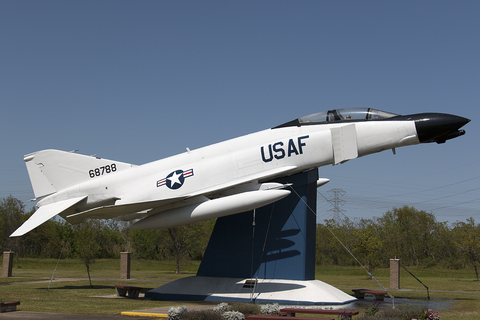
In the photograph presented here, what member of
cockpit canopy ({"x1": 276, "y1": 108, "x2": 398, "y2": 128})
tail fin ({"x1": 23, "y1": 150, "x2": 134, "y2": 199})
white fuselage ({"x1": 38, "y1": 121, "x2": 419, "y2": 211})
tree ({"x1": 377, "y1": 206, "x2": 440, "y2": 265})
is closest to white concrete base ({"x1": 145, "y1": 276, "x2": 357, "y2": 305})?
white fuselage ({"x1": 38, "y1": 121, "x2": 419, "y2": 211})

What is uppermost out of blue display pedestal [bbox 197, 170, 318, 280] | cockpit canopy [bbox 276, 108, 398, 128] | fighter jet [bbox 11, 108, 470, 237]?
cockpit canopy [bbox 276, 108, 398, 128]

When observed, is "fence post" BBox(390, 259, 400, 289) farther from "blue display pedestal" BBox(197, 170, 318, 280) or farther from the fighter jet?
the fighter jet

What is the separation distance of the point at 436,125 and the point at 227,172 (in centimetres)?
695

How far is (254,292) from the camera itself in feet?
47.3

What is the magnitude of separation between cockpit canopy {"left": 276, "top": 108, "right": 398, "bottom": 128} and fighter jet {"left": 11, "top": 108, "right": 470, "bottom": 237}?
32 millimetres

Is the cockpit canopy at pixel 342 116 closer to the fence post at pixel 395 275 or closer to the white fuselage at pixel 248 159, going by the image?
the white fuselage at pixel 248 159

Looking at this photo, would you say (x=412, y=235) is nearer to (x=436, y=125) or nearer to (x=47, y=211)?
(x=436, y=125)

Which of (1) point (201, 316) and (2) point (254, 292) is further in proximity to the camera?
(2) point (254, 292)

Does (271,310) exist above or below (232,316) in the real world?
below

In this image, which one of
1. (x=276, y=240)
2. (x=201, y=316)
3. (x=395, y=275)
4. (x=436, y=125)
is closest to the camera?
(x=201, y=316)

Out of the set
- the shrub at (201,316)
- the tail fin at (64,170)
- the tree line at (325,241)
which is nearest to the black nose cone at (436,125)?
the shrub at (201,316)

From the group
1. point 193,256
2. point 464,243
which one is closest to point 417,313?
point 464,243

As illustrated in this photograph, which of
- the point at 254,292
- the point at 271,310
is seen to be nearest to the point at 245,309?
the point at 271,310

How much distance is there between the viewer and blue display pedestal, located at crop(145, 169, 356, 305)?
46.9 ft
